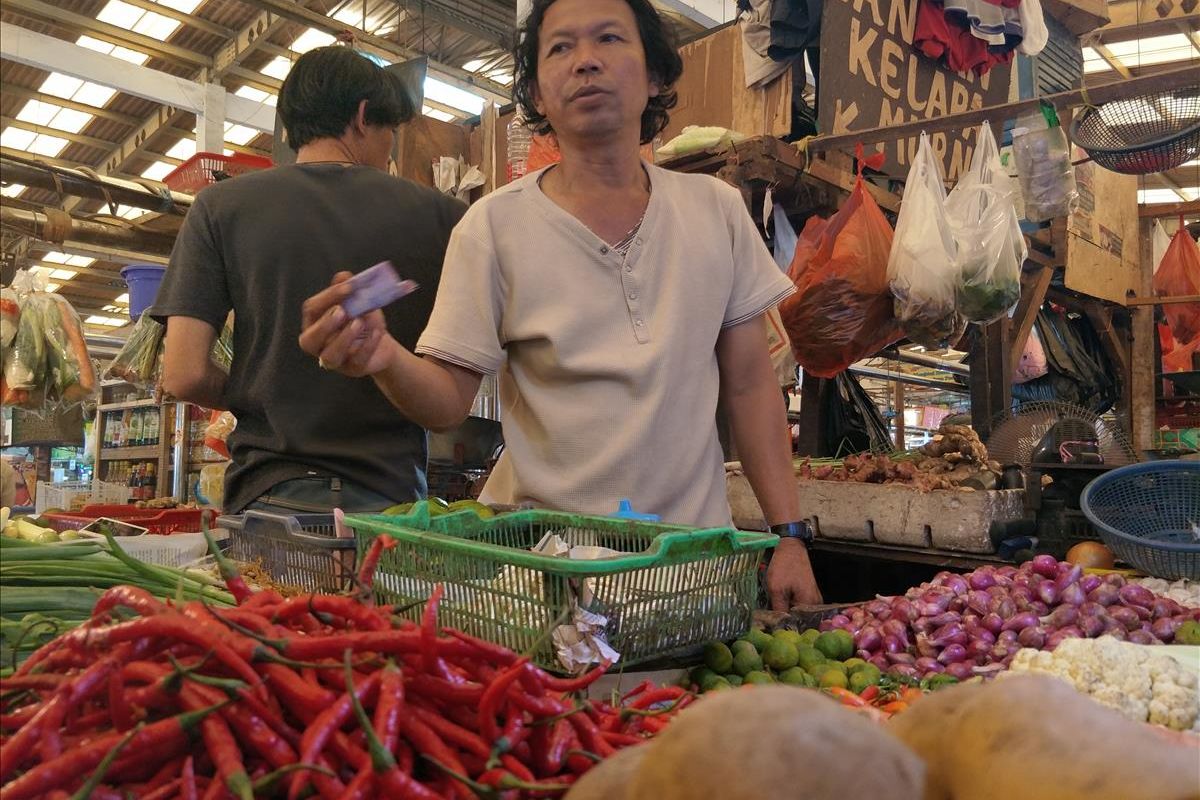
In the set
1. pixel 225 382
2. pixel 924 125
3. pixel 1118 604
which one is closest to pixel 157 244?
pixel 225 382

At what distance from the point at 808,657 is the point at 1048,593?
1.01 m

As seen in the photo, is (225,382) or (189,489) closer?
(225,382)

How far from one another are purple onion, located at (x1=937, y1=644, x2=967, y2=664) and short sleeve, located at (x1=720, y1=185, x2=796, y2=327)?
97 centimetres

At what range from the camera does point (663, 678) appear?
1732 millimetres

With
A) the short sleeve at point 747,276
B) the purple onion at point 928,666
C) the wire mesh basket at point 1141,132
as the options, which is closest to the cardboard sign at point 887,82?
the wire mesh basket at point 1141,132

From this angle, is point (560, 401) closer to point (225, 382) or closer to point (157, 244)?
point (225, 382)

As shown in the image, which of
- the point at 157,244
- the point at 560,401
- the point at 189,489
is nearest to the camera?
the point at 560,401

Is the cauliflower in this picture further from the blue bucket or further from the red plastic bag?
the red plastic bag

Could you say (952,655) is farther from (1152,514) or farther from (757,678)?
(1152,514)

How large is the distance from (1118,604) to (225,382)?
259 cm

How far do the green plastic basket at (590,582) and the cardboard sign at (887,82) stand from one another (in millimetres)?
3202

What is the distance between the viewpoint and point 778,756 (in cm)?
71

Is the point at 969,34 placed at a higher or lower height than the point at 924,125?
higher

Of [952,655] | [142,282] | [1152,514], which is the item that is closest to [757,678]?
[952,655]
